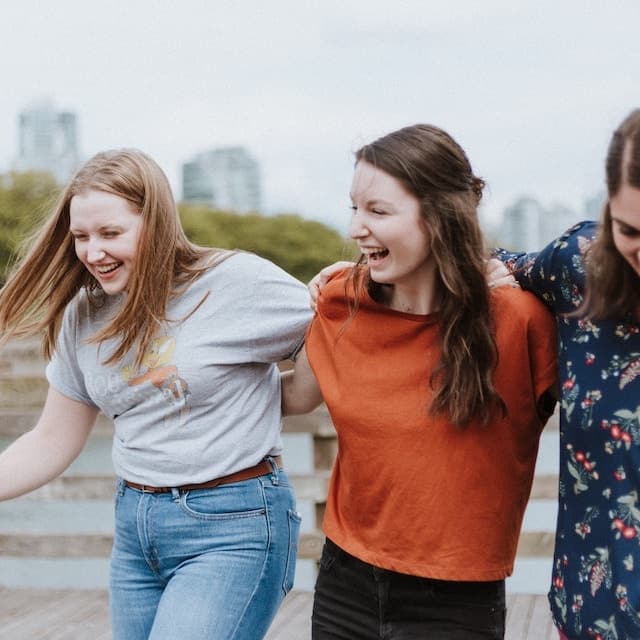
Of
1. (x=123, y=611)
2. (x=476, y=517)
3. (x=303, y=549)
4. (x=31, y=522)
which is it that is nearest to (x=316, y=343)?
(x=476, y=517)

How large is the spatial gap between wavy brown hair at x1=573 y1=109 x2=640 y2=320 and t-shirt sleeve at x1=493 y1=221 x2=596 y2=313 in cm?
4

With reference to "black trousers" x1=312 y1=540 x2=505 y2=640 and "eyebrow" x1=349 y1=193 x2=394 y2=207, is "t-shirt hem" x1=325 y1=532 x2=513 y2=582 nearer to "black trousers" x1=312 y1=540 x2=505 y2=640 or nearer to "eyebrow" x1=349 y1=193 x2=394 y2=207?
"black trousers" x1=312 y1=540 x2=505 y2=640

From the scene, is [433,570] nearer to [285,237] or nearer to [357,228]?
[357,228]

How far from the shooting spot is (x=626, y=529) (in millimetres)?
1538

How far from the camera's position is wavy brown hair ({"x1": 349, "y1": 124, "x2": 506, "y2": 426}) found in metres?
1.78

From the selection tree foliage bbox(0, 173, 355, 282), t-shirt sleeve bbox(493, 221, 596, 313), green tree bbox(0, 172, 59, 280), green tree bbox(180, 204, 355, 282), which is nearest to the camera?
t-shirt sleeve bbox(493, 221, 596, 313)

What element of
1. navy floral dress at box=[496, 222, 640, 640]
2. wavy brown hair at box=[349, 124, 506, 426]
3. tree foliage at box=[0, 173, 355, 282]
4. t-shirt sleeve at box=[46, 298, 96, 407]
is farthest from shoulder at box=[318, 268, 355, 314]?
tree foliage at box=[0, 173, 355, 282]

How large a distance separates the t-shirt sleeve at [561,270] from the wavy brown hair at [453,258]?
79 mm

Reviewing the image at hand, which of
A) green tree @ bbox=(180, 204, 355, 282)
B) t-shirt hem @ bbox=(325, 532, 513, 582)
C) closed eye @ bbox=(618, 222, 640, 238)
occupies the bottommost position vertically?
green tree @ bbox=(180, 204, 355, 282)

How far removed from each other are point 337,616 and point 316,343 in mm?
464

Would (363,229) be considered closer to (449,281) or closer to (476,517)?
(449,281)

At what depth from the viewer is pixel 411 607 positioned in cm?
183

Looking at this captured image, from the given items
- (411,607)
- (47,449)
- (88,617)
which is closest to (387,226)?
(411,607)

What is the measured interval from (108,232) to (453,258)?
24.7 inches
